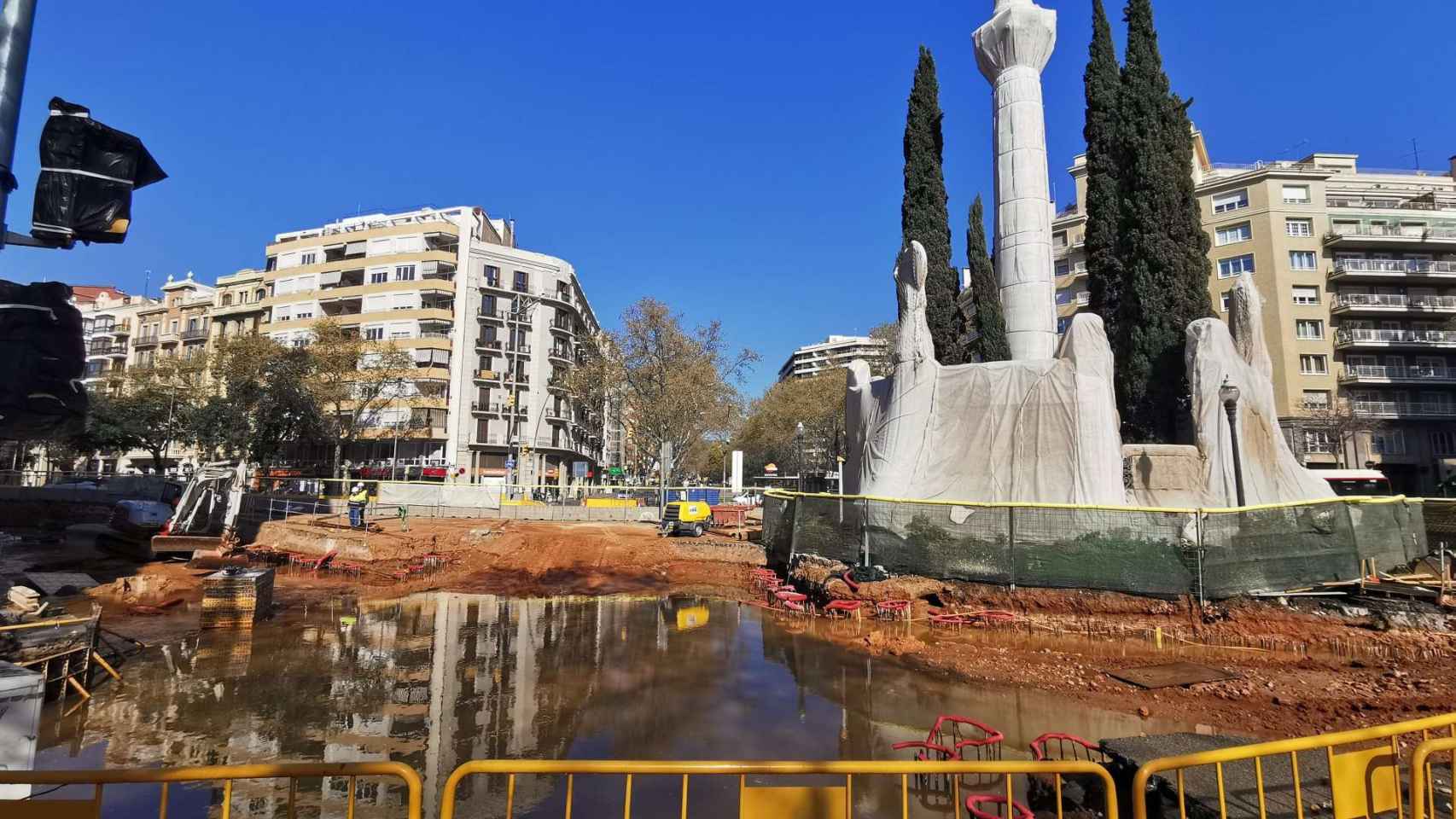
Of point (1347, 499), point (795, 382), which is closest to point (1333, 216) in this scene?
point (795, 382)

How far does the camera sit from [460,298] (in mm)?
49844

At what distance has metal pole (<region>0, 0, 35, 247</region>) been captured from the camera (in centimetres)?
304

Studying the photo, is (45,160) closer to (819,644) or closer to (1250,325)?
(819,644)

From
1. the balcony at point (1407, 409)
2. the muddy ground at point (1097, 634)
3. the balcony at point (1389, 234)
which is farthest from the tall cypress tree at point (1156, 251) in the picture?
the balcony at point (1407, 409)

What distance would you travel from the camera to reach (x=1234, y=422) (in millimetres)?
17312

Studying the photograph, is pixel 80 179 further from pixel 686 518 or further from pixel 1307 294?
pixel 1307 294

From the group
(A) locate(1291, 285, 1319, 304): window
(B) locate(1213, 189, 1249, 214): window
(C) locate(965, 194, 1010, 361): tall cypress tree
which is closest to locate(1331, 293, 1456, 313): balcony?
(A) locate(1291, 285, 1319, 304): window

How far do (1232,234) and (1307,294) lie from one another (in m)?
5.62

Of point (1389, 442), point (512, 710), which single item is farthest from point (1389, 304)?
point (512, 710)

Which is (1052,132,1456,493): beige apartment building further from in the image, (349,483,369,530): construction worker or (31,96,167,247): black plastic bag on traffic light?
(31,96,167,247): black plastic bag on traffic light

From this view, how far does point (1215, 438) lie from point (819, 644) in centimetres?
1296

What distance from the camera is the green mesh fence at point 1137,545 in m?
12.6

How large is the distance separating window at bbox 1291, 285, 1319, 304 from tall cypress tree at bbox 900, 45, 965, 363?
28149 millimetres

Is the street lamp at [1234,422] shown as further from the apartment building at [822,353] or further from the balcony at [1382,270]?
the apartment building at [822,353]
